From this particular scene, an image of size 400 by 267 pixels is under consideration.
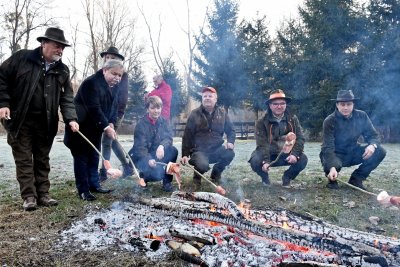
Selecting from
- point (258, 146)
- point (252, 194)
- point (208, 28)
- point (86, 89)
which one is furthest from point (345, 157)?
point (208, 28)

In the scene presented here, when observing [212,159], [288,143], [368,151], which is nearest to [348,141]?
[368,151]

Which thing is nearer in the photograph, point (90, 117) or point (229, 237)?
point (229, 237)

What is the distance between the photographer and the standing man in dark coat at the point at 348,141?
5.89 meters

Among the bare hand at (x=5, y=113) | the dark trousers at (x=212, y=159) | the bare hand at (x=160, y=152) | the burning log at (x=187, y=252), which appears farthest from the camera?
the dark trousers at (x=212, y=159)

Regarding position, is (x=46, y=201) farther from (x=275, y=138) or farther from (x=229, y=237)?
(x=275, y=138)

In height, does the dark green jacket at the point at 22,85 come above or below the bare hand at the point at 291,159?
above

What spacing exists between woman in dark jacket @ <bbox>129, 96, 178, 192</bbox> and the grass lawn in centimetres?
28

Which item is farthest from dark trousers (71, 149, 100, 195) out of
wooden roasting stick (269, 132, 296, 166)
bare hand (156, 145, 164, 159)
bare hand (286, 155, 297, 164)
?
bare hand (286, 155, 297, 164)

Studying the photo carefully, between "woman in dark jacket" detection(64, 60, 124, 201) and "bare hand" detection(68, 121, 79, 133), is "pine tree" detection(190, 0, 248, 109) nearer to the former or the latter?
"woman in dark jacket" detection(64, 60, 124, 201)

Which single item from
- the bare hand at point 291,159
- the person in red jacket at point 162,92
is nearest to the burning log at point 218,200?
the bare hand at point 291,159

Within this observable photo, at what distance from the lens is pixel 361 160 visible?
20.0ft

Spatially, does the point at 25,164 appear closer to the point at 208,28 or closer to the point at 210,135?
the point at 210,135

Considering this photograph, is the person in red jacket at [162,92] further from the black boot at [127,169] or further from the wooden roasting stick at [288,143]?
the wooden roasting stick at [288,143]

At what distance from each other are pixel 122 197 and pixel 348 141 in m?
3.93
